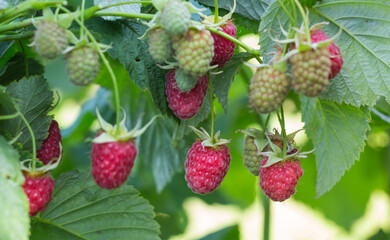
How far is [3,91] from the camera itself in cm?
132

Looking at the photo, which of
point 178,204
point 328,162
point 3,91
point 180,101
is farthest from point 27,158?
point 178,204

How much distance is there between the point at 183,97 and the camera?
56.7 inches

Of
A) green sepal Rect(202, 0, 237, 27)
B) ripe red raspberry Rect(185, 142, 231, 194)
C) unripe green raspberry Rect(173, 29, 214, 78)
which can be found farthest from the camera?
ripe red raspberry Rect(185, 142, 231, 194)

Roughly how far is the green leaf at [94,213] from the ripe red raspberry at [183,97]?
0.99 ft

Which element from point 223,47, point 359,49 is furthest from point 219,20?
point 359,49

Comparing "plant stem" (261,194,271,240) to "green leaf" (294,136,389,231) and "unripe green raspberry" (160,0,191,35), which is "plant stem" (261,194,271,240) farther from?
"unripe green raspberry" (160,0,191,35)

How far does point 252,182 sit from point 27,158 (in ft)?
7.70

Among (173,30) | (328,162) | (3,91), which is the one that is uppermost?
(173,30)

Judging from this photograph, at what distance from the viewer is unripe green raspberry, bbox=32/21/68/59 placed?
1.16m

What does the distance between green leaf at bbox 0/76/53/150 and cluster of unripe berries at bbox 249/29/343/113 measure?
0.55 meters

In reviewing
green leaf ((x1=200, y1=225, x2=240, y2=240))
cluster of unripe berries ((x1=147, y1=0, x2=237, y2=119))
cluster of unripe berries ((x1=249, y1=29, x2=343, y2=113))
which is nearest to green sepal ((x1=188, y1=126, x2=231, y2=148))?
cluster of unripe berries ((x1=147, y1=0, x2=237, y2=119))

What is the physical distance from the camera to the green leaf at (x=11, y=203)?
1122 mm

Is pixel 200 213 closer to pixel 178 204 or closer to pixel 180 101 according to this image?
pixel 178 204

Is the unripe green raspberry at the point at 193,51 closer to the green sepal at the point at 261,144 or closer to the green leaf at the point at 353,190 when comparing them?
the green sepal at the point at 261,144
